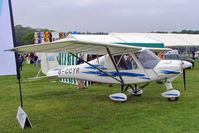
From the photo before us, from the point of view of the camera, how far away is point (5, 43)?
4289mm

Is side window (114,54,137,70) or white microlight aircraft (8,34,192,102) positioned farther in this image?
side window (114,54,137,70)

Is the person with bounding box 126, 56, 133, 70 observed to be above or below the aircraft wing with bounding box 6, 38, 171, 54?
below

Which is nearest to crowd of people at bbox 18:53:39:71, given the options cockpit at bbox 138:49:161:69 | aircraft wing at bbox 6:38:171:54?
aircraft wing at bbox 6:38:171:54

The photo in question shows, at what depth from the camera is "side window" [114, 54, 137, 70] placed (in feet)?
26.9

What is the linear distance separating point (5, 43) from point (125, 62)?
488 centimetres

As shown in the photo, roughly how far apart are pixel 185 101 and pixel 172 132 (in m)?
3.34

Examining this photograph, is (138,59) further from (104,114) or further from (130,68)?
(104,114)

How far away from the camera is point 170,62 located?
306 inches

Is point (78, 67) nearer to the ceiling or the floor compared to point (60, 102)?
nearer to the ceiling

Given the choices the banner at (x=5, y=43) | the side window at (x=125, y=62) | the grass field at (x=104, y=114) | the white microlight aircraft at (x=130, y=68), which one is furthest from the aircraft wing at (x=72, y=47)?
the grass field at (x=104, y=114)

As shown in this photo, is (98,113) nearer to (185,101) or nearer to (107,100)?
(107,100)

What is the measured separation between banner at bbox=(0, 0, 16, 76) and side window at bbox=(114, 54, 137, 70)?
180 inches

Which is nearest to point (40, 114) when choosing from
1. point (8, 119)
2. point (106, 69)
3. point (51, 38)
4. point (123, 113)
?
point (8, 119)

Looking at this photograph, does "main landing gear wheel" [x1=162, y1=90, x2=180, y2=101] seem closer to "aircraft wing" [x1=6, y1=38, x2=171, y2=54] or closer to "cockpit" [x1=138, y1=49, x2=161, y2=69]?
"cockpit" [x1=138, y1=49, x2=161, y2=69]
